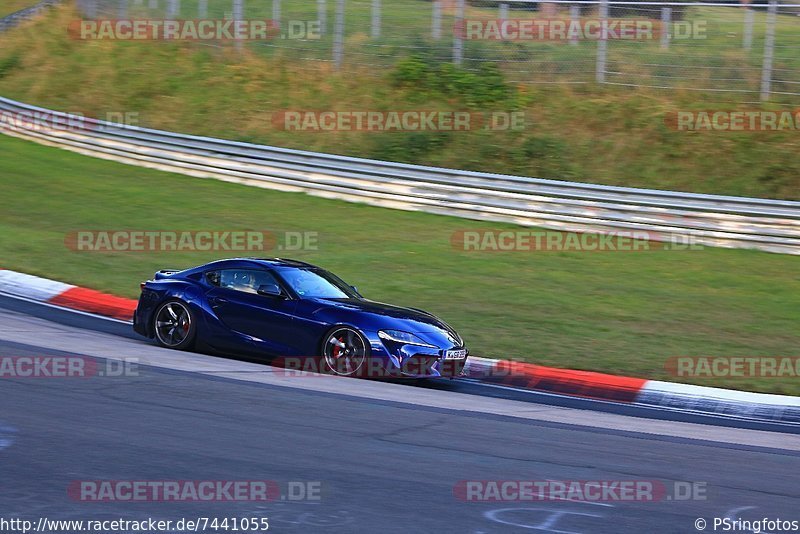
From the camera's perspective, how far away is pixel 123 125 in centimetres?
2488

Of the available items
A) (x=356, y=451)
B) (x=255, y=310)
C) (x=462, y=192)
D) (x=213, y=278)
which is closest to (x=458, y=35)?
(x=462, y=192)

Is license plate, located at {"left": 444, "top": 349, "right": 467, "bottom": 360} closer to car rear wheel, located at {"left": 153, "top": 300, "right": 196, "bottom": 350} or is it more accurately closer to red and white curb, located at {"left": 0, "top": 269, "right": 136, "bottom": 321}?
car rear wheel, located at {"left": 153, "top": 300, "right": 196, "bottom": 350}

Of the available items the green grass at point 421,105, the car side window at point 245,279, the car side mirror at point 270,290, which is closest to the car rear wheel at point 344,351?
the car side mirror at point 270,290

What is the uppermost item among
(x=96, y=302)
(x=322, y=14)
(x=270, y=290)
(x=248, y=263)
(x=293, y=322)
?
(x=322, y=14)

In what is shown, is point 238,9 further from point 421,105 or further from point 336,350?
point 336,350

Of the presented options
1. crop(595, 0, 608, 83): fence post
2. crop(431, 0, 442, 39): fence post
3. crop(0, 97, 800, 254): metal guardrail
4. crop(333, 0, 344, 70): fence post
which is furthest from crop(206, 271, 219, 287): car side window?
crop(333, 0, 344, 70): fence post

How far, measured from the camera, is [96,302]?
1394cm

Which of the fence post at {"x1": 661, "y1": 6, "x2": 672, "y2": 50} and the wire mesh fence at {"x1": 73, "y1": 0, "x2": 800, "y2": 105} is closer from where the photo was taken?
the wire mesh fence at {"x1": 73, "y1": 0, "x2": 800, "y2": 105}

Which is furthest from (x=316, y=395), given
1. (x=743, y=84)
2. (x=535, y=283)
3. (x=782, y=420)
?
(x=743, y=84)

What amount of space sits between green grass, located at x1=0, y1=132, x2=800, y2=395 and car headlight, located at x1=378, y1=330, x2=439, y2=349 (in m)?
1.73

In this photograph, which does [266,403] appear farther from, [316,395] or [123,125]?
[123,125]

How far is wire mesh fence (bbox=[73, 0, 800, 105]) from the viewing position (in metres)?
21.5

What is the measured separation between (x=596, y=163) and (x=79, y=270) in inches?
438

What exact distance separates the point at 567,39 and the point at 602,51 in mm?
856
